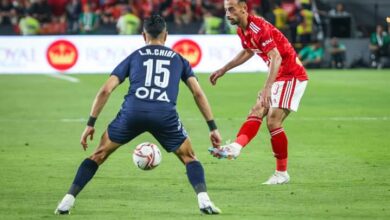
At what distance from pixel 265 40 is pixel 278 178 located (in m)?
1.62

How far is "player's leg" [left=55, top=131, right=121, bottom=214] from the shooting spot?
9.91m

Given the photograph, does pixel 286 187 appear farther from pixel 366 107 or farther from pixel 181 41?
pixel 181 41

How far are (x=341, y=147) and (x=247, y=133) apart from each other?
4.10m

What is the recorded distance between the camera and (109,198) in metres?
11.0

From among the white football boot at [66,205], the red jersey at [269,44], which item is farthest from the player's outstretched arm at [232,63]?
the white football boot at [66,205]

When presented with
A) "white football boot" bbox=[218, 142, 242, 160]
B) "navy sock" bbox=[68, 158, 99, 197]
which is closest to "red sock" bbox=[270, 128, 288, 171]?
"white football boot" bbox=[218, 142, 242, 160]

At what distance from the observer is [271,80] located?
11633 mm

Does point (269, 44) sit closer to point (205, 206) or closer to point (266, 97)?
point (266, 97)

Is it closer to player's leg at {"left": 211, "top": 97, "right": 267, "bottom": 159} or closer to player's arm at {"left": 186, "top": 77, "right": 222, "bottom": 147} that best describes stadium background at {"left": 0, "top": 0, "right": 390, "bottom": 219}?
player's leg at {"left": 211, "top": 97, "right": 267, "bottom": 159}

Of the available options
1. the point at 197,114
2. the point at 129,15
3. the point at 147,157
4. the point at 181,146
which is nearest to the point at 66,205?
the point at 147,157

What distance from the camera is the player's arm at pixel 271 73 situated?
1155cm

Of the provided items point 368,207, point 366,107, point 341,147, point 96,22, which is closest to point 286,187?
point 368,207

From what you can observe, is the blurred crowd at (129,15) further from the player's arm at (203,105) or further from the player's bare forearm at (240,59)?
the player's arm at (203,105)

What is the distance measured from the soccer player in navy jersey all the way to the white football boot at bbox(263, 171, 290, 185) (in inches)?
91.8
